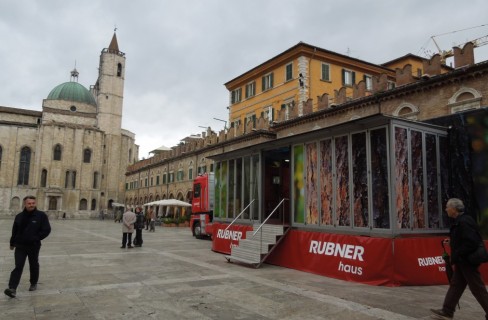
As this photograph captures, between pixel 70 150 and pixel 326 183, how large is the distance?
219 ft

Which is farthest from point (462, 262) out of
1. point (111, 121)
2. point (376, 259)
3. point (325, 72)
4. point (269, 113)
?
point (111, 121)

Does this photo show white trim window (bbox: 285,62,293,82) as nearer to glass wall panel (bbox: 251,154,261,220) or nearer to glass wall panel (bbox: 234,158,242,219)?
glass wall panel (bbox: 234,158,242,219)

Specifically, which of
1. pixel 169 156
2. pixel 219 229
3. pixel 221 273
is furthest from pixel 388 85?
pixel 169 156

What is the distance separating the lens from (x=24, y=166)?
68438mm

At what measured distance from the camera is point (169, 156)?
51.6 metres

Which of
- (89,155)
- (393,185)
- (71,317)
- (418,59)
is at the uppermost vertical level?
(418,59)

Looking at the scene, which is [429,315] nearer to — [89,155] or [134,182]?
[134,182]

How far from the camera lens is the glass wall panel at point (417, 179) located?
9609 millimetres

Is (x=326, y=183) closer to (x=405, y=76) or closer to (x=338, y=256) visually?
(x=338, y=256)

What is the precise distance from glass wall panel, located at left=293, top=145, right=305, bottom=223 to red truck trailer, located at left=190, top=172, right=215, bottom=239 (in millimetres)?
10079

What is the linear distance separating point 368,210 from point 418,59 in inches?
1218

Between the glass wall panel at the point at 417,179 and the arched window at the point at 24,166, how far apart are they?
7258 cm

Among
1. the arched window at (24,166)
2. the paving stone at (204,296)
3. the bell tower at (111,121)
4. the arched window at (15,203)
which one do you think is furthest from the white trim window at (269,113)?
the arched window at (24,166)

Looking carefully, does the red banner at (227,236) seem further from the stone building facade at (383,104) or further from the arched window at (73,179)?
the arched window at (73,179)
